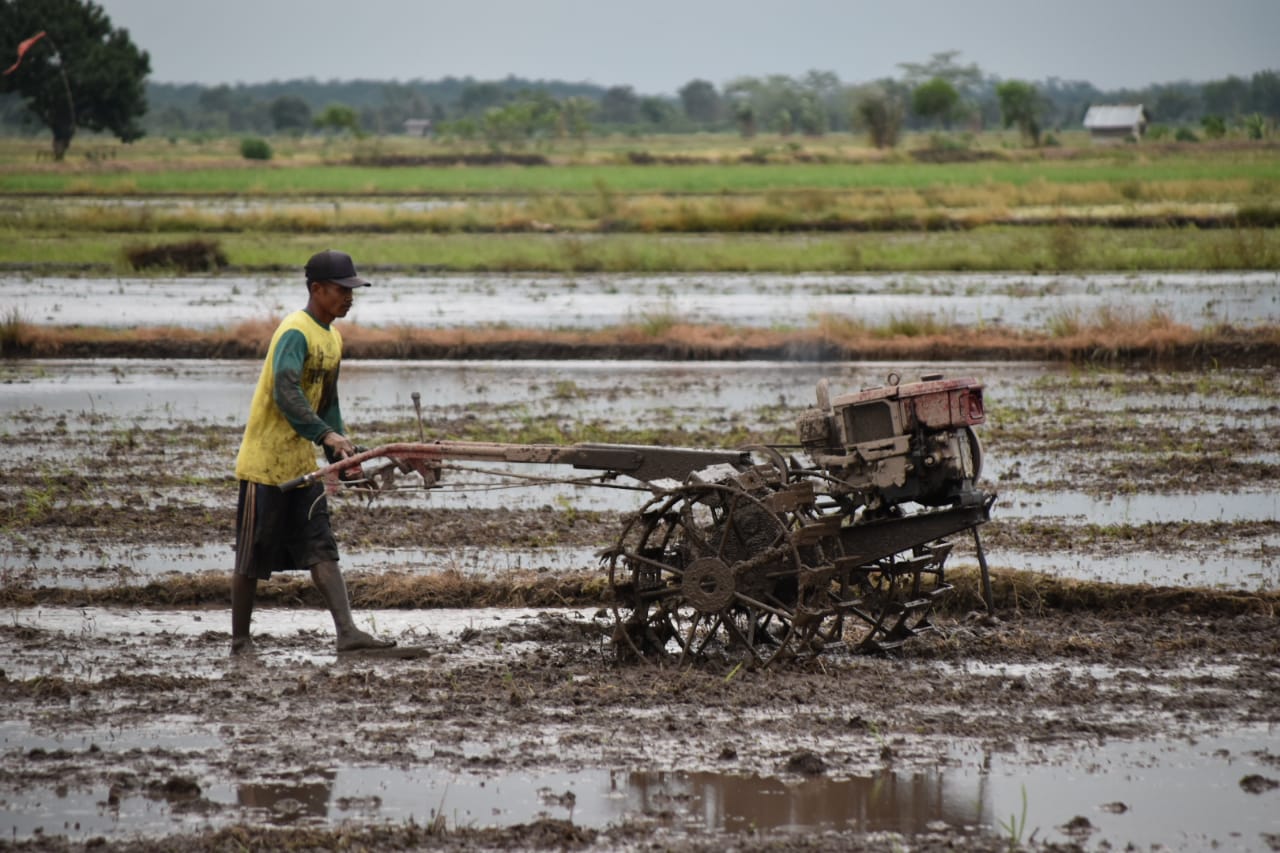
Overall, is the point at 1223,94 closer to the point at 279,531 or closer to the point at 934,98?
the point at 934,98

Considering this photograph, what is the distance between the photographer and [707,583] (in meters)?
6.63

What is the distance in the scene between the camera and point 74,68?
7925 cm

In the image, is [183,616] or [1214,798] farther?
[183,616]

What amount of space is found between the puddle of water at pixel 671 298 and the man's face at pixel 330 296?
13.7 meters

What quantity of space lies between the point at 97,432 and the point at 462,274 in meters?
17.0

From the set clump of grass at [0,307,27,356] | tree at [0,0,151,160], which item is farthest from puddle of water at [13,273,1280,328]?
tree at [0,0,151,160]

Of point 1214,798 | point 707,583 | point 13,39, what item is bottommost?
point 1214,798

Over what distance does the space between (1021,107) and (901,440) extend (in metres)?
93.2

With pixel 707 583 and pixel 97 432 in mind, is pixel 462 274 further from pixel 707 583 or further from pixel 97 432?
pixel 707 583

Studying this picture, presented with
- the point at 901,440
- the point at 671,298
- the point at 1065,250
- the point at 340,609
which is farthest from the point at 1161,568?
the point at 1065,250

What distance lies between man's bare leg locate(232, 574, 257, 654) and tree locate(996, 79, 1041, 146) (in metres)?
78.5

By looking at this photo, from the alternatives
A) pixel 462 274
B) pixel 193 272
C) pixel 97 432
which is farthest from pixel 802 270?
pixel 97 432

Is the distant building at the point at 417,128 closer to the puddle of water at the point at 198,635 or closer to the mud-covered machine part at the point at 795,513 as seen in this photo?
the puddle of water at the point at 198,635

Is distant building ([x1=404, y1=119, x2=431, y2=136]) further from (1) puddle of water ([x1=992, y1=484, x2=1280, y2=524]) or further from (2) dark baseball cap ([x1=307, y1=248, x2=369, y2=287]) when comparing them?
(2) dark baseball cap ([x1=307, y1=248, x2=369, y2=287])
